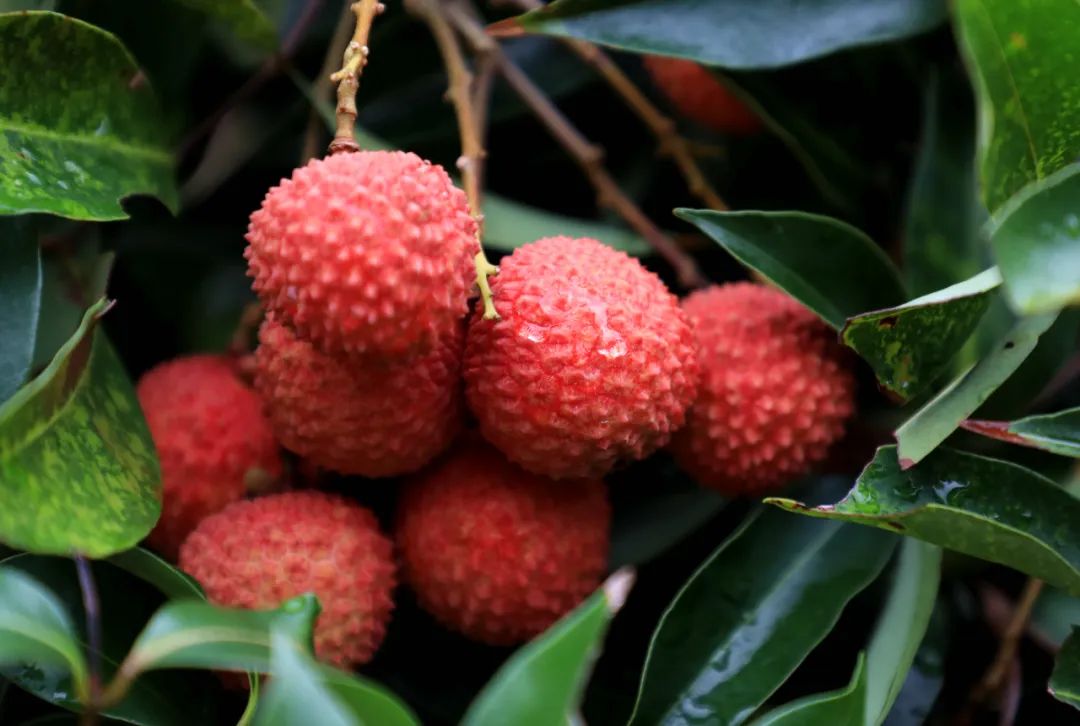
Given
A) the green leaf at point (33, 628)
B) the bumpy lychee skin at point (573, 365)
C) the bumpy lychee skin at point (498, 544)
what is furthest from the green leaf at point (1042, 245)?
the green leaf at point (33, 628)

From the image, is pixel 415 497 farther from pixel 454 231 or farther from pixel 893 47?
pixel 893 47

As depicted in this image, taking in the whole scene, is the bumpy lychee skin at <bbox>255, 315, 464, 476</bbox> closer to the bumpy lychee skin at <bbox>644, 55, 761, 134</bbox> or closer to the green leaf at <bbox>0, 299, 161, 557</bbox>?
the green leaf at <bbox>0, 299, 161, 557</bbox>

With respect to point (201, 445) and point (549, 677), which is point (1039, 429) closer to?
point (549, 677)

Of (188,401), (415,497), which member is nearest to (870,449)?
(415,497)

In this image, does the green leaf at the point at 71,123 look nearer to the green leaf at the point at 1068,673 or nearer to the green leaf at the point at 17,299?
the green leaf at the point at 17,299

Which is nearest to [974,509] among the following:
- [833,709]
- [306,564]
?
[833,709]
